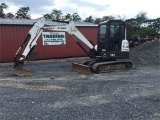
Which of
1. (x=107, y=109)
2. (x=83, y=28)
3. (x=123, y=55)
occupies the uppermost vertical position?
(x=83, y=28)

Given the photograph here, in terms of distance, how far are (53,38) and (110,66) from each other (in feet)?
24.7

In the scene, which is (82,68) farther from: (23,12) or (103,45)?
(23,12)

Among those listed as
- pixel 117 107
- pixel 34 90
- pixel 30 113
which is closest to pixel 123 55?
pixel 34 90

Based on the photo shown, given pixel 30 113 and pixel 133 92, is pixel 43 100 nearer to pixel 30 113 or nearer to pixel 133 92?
pixel 30 113

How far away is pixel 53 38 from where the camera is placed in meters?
19.2

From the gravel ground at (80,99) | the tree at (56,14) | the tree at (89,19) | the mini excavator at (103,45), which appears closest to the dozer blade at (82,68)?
the mini excavator at (103,45)

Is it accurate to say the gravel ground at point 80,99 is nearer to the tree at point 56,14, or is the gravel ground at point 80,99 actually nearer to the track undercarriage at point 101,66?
the track undercarriage at point 101,66

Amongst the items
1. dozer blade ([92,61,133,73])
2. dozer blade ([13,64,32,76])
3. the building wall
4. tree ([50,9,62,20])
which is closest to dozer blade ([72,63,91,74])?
dozer blade ([92,61,133,73])

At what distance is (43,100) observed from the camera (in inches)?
282

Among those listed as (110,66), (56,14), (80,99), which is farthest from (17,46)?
(56,14)

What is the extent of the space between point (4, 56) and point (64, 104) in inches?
468

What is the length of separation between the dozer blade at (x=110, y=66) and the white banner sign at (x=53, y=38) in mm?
7341

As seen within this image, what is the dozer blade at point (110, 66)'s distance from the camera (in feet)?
40.6

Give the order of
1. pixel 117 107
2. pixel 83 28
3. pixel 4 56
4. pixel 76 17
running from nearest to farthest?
pixel 117 107 < pixel 4 56 < pixel 83 28 < pixel 76 17
